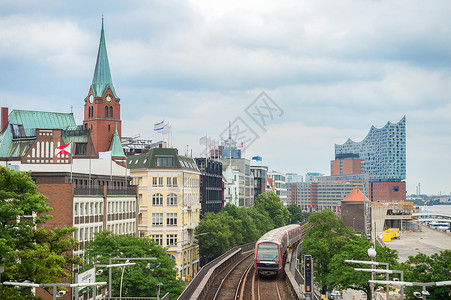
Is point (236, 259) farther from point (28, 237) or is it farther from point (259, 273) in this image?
point (28, 237)

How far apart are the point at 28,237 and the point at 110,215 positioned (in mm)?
43586

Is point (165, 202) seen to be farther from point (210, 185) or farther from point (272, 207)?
point (272, 207)

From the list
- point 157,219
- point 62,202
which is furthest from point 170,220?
point 62,202

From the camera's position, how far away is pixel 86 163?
9844 centimetres

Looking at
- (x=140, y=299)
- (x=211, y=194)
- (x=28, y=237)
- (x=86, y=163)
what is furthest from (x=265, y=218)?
(x=28, y=237)

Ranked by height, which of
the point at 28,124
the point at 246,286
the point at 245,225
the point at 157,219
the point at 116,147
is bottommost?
the point at 246,286

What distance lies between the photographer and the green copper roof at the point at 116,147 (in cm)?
12646

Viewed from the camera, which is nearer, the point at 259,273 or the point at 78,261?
the point at 78,261

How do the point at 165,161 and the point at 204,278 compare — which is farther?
the point at 165,161

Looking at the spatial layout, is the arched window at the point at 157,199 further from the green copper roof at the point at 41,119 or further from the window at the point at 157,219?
the green copper roof at the point at 41,119

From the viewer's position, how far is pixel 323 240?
92.8 metres

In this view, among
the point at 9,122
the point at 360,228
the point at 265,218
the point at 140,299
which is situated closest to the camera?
the point at 140,299

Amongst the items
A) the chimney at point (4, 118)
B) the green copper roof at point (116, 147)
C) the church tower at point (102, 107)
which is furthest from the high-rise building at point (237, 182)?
the chimney at point (4, 118)

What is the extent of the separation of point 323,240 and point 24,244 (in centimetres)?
5669
